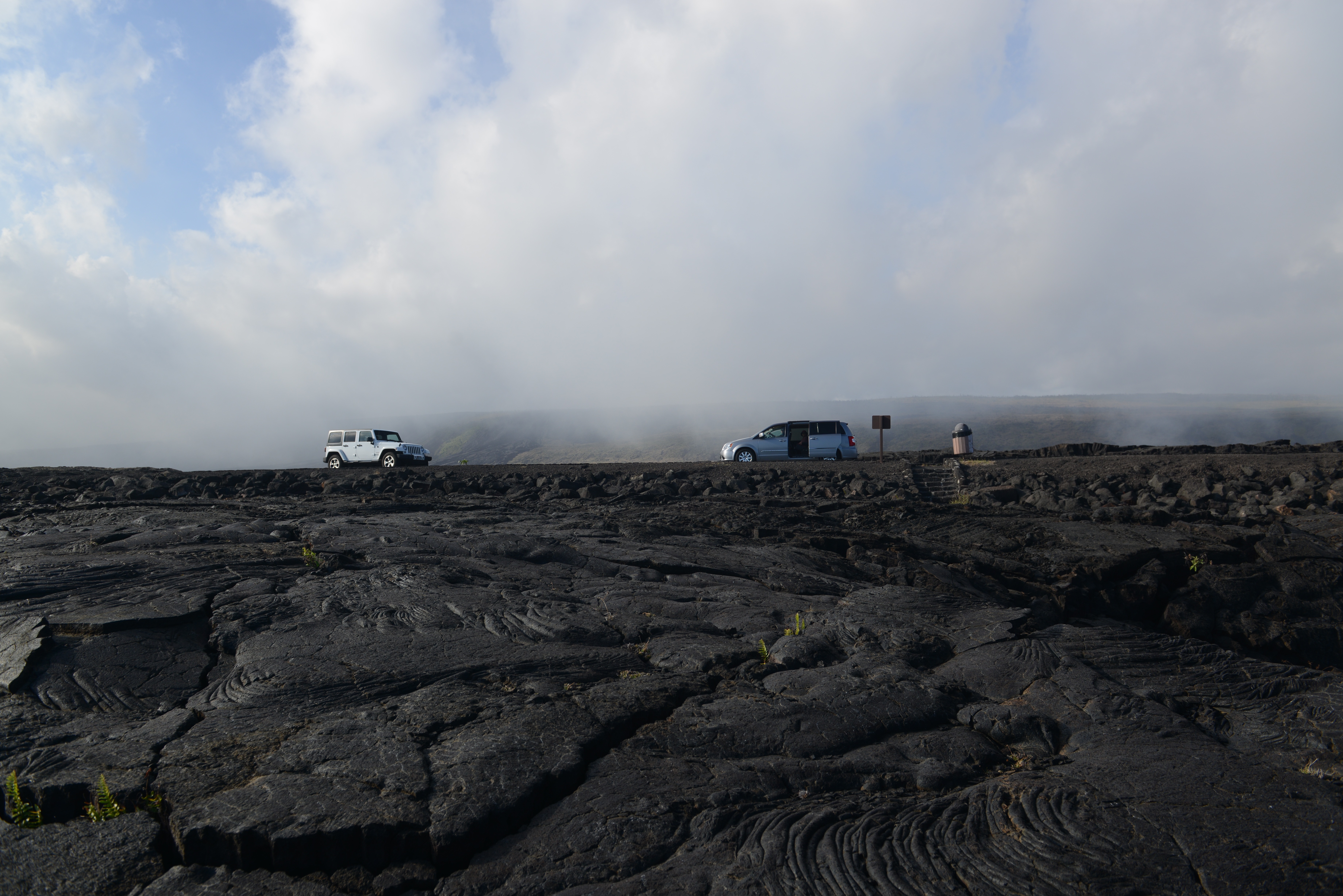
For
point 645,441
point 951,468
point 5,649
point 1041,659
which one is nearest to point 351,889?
point 5,649

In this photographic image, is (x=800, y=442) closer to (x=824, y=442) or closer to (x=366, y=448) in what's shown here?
(x=824, y=442)

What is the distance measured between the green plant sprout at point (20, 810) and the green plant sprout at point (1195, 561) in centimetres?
A: 1344

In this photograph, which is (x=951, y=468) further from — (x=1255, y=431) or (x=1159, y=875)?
(x=1255, y=431)

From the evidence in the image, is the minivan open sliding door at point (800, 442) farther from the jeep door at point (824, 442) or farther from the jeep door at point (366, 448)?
the jeep door at point (366, 448)

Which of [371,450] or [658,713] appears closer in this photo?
[658,713]

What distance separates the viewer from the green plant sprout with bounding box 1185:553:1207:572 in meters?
10.2

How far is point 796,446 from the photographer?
27.0 m

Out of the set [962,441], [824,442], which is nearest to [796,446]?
[824,442]

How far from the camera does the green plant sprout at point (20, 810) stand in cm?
389

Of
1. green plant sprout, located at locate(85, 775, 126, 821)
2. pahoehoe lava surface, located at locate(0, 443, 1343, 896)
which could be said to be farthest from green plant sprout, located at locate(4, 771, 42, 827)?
green plant sprout, located at locate(85, 775, 126, 821)

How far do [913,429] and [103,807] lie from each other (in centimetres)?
10842

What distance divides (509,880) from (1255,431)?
11205 cm

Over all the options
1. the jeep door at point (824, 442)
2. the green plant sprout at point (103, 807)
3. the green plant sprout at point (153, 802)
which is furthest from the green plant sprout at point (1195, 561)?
the jeep door at point (824, 442)

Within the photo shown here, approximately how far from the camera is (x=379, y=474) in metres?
21.2
